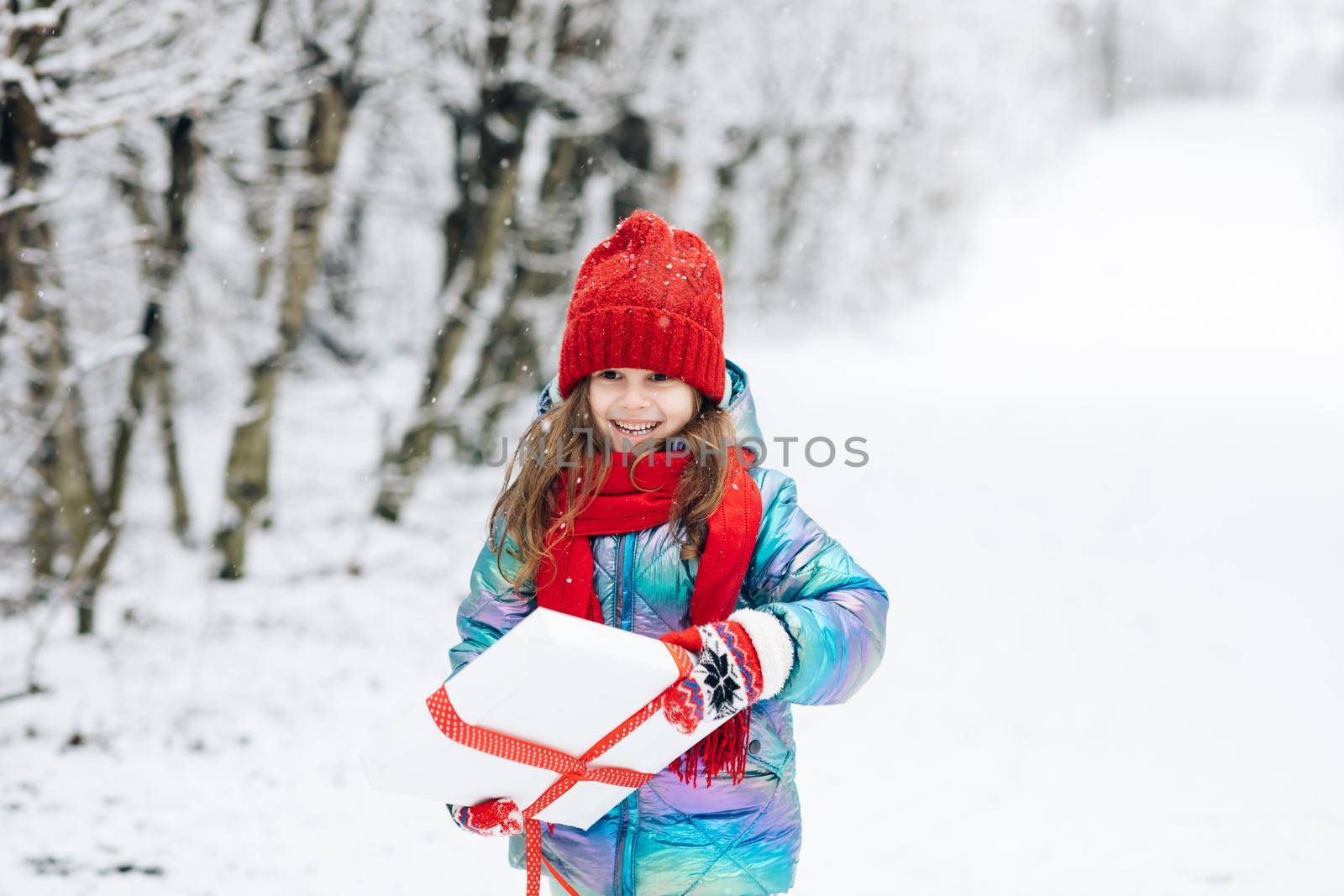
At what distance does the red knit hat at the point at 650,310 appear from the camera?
1.74 meters

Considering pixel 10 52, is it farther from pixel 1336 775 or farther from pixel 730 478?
pixel 1336 775

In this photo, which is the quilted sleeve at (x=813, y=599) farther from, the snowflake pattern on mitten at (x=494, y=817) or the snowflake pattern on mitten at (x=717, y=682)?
the snowflake pattern on mitten at (x=494, y=817)

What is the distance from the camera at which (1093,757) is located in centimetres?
452

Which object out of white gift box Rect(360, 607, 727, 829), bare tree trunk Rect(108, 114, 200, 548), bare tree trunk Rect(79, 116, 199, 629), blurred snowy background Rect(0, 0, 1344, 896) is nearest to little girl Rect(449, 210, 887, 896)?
white gift box Rect(360, 607, 727, 829)

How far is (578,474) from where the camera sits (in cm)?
178

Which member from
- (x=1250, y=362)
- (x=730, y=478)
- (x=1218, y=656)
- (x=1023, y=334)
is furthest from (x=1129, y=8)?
(x=730, y=478)

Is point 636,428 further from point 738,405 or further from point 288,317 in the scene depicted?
point 288,317

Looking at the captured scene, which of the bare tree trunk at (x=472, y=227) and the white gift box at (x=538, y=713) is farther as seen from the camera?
the bare tree trunk at (x=472, y=227)

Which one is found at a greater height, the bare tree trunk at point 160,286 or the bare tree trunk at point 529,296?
the bare tree trunk at point 529,296

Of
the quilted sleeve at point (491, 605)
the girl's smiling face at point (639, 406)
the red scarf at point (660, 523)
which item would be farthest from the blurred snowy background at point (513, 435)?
the girl's smiling face at point (639, 406)

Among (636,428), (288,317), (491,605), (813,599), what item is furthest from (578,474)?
(288,317)

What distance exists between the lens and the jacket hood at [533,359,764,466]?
1.85m

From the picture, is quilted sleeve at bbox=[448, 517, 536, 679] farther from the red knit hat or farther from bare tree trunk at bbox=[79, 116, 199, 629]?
bare tree trunk at bbox=[79, 116, 199, 629]

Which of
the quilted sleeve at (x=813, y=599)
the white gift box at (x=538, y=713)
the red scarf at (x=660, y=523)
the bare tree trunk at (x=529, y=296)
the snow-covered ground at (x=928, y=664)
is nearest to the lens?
the white gift box at (x=538, y=713)
